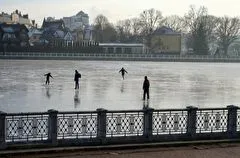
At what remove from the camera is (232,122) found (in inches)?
537

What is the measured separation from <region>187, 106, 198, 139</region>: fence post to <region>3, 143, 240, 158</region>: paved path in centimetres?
93

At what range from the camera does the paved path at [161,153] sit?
1111 cm

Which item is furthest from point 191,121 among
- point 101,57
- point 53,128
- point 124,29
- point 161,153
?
point 124,29

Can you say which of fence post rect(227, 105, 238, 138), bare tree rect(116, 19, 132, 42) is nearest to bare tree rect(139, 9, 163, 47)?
bare tree rect(116, 19, 132, 42)

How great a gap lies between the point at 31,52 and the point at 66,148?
98298mm

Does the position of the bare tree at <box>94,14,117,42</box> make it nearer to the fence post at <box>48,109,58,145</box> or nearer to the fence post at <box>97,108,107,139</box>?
the fence post at <box>97,108,107,139</box>

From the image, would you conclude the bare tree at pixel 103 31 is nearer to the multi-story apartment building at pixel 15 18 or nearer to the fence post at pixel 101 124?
the multi-story apartment building at pixel 15 18

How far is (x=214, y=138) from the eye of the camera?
1352 centimetres

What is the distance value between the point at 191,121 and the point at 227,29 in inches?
5190

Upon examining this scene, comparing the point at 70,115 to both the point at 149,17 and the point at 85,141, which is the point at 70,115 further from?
the point at 149,17

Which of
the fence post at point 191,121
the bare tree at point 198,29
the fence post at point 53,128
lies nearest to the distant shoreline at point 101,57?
the bare tree at point 198,29

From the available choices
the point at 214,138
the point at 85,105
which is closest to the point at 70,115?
the point at 214,138

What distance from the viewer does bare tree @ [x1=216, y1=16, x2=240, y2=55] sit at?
139375 millimetres

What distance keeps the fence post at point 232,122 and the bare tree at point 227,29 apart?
127862 mm
